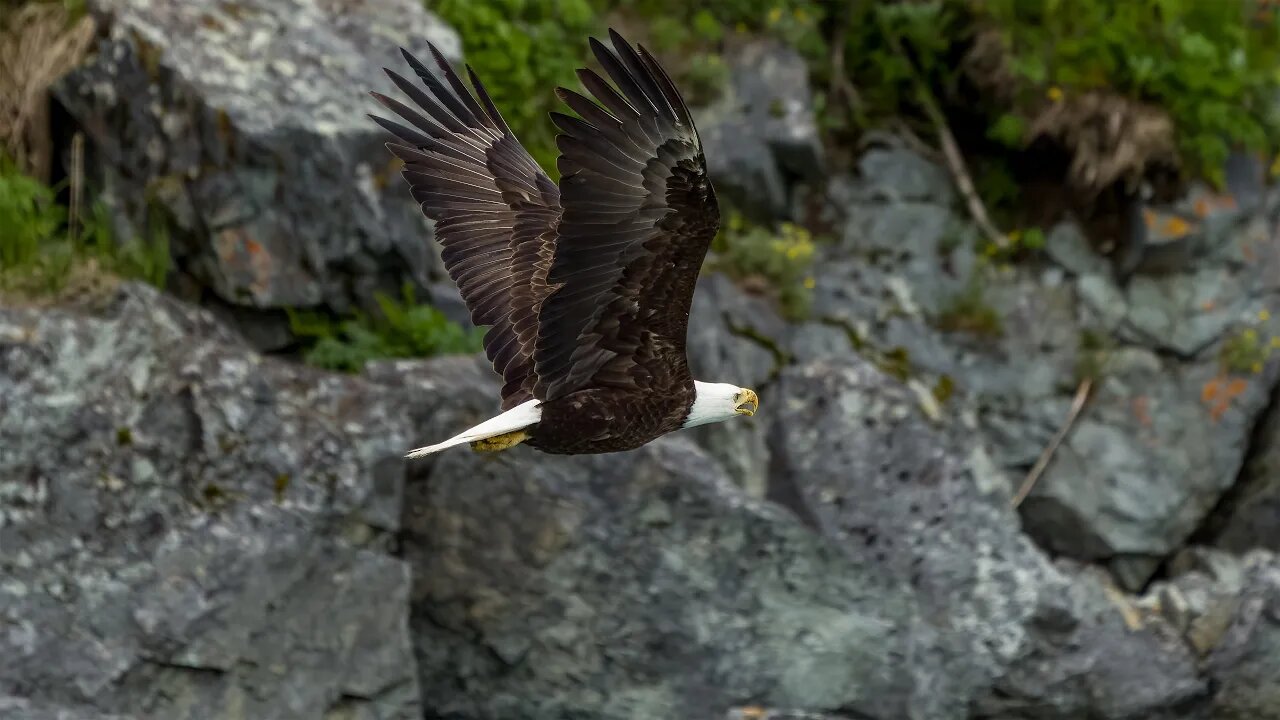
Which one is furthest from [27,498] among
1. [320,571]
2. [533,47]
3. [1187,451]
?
[1187,451]

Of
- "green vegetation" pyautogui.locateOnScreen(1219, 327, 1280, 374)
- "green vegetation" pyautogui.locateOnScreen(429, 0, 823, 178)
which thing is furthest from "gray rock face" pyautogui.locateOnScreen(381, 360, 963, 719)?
"green vegetation" pyautogui.locateOnScreen(1219, 327, 1280, 374)

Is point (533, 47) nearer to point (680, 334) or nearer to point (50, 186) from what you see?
point (50, 186)

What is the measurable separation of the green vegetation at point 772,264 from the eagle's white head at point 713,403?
3214 millimetres

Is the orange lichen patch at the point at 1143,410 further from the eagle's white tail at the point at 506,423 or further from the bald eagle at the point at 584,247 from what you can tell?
the eagle's white tail at the point at 506,423

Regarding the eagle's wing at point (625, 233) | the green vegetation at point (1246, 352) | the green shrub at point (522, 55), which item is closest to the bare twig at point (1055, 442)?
the green vegetation at point (1246, 352)

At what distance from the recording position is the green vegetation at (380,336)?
23.1ft

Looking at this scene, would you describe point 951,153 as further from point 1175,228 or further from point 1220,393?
point 1220,393

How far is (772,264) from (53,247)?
3.94 meters

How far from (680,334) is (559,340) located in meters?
0.41

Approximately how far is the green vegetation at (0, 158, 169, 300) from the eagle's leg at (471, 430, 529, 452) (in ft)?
6.72

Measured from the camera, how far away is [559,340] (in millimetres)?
5023

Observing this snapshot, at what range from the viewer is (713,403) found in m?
5.31

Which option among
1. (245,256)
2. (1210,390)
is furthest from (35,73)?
(1210,390)

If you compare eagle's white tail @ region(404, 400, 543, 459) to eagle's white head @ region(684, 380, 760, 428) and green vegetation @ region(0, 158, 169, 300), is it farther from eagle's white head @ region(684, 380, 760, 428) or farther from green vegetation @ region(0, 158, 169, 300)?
green vegetation @ region(0, 158, 169, 300)
